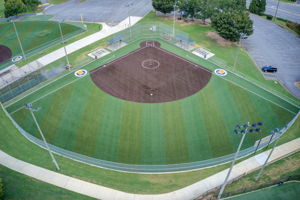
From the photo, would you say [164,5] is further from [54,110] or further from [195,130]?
[54,110]

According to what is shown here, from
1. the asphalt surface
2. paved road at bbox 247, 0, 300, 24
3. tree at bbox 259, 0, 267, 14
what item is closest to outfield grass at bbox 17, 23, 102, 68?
the asphalt surface

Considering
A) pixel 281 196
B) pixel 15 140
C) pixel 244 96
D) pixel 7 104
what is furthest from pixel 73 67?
pixel 281 196

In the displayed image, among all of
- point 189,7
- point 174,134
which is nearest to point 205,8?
point 189,7

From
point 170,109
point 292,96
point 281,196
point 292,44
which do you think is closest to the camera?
point 281,196

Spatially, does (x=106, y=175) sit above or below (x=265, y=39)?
below

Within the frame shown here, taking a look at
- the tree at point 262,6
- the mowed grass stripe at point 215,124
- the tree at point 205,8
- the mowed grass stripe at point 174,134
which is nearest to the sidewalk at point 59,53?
the tree at point 205,8

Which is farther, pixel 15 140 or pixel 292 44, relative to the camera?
pixel 292 44

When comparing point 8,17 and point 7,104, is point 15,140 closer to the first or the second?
point 7,104
